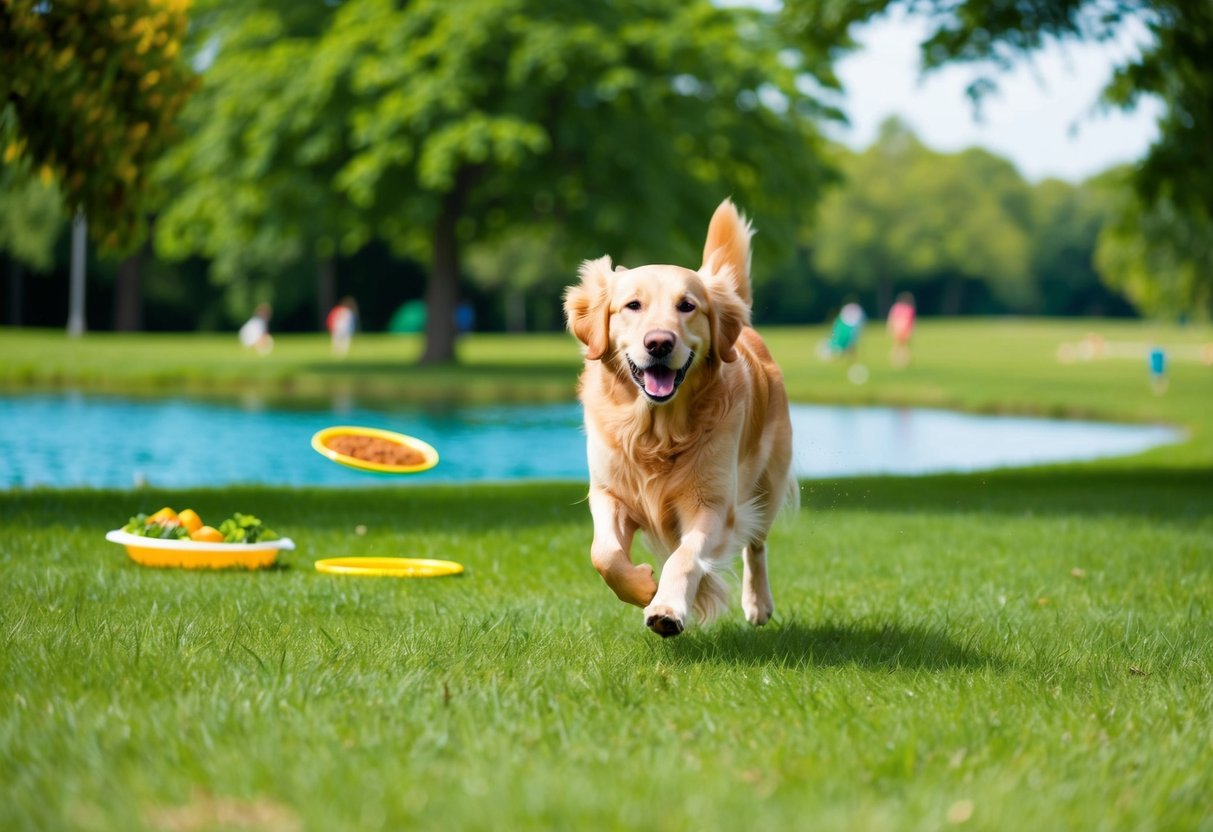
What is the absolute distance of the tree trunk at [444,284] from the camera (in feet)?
97.3

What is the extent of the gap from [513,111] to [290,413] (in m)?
7.41

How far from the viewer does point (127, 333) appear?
5088 centimetres

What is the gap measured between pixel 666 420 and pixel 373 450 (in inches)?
149

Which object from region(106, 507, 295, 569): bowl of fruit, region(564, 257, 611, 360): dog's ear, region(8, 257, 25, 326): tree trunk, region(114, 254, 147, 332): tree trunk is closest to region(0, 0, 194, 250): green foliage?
region(106, 507, 295, 569): bowl of fruit

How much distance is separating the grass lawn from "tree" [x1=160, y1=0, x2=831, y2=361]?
16.4m

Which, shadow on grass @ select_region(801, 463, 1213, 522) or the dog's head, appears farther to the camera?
shadow on grass @ select_region(801, 463, 1213, 522)

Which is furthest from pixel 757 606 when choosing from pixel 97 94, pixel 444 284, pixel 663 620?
pixel 444 284

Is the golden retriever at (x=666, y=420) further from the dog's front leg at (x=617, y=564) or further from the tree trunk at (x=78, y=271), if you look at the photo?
the tree trunk at (x=78, y=271)

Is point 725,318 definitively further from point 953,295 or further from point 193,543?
point 953,295

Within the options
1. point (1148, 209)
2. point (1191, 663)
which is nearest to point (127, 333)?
point (1148, 209)

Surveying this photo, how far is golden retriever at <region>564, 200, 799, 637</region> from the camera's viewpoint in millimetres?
5145

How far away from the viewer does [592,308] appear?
5.49 m

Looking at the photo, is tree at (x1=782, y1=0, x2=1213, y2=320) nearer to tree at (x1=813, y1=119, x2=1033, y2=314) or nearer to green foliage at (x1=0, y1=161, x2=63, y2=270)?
green foliage at (x1=0, y1=161, x2=63, y2=270)

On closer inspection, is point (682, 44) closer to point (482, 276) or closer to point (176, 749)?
point (176, 749)
